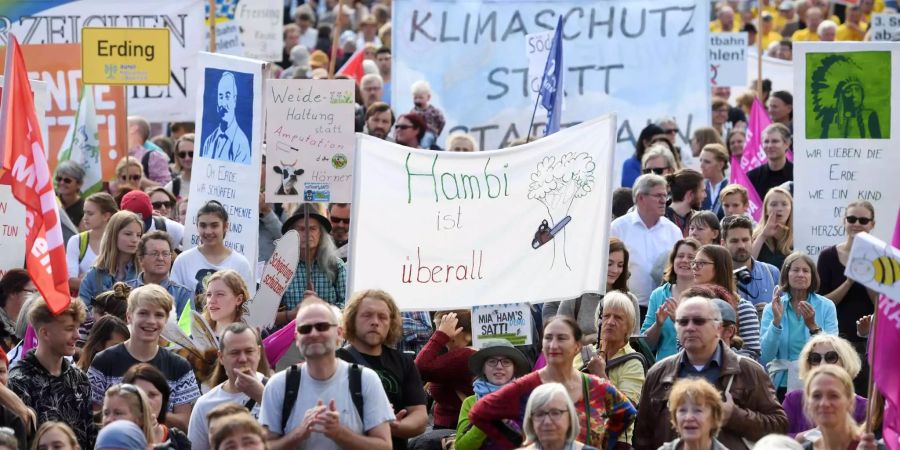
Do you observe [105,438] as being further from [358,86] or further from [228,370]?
[358,86]

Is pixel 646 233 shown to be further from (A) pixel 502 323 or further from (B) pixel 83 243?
(B) pixel 83 243

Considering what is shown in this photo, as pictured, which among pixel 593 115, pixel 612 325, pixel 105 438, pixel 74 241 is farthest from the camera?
pixel 593 115

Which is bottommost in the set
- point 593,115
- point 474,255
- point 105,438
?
point 105,438

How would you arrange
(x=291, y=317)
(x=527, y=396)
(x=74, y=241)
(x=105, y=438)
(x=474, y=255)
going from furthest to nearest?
(x=74, y=241) → (x=291, y=317) → (x=474, y=255) → (x=527, y=396) → (x=105, y=438)

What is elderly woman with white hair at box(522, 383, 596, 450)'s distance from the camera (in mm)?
8547

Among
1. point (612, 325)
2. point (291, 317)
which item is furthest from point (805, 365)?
point (291, 317)

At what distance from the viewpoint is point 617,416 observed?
370 inches

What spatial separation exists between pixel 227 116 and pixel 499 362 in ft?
12.9

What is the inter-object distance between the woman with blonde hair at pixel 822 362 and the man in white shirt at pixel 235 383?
260 centimetres

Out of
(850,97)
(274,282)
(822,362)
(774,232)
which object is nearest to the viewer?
(822,362)

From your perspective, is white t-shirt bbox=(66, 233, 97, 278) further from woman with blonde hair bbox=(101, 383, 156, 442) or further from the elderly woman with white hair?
the elderly woman with white hair

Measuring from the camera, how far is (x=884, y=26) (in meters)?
19.2

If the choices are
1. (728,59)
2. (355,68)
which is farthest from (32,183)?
(728,59)

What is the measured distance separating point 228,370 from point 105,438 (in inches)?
45.7
